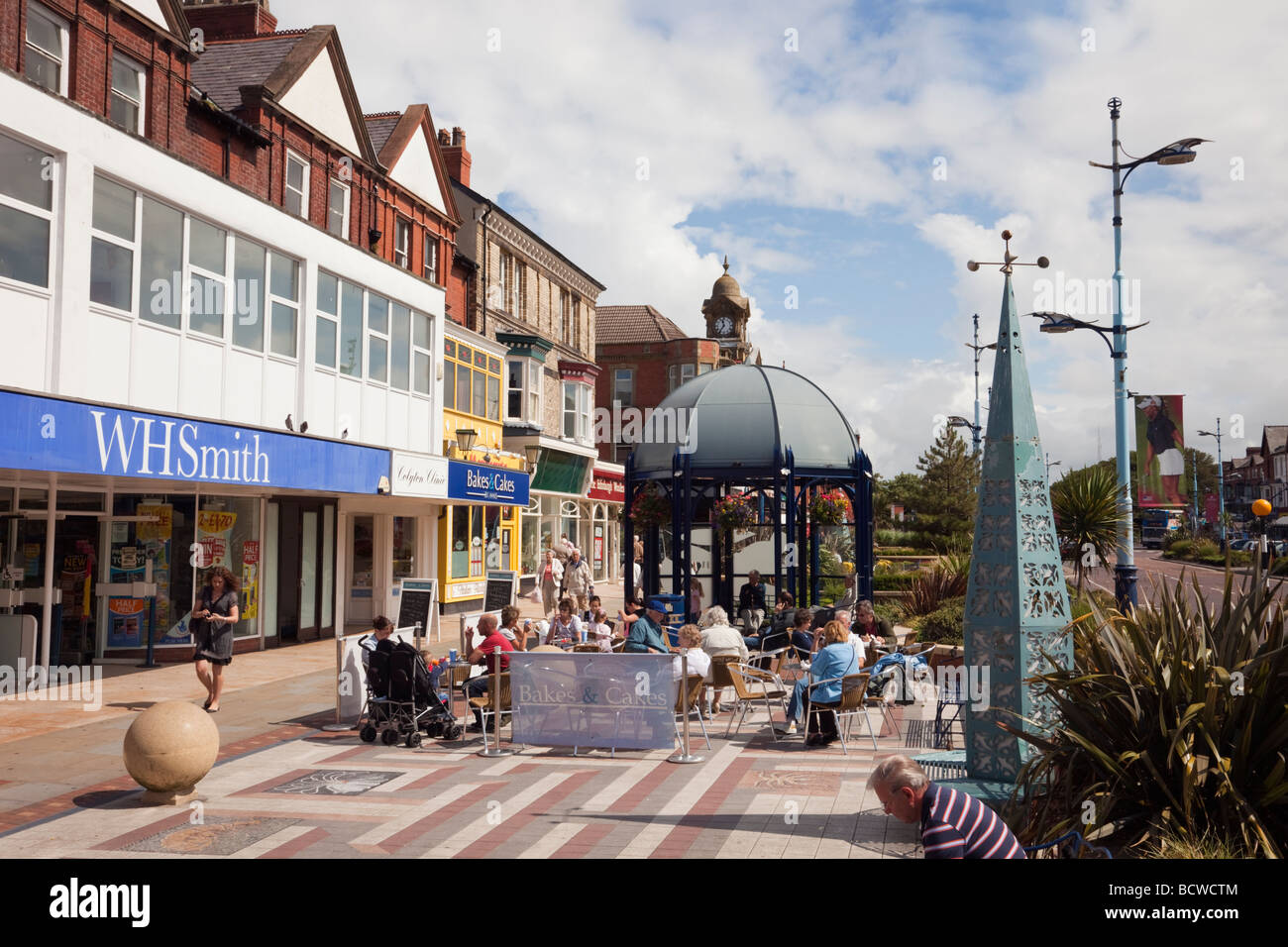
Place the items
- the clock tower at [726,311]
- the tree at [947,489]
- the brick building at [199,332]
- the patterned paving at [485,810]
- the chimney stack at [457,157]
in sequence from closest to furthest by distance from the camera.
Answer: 1. the patterned paving at [485,810]
2. the brick building at [199,332]
3. the chimney stack at [457,157]
4. the tree at [947,489]
5. the clock tower at [726,311]

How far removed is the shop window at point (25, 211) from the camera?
12.6 m

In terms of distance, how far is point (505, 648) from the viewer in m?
11.2

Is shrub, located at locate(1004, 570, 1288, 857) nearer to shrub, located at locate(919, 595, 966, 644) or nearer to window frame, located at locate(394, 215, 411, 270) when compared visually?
shrub, located at locate(919, 595, 966, 644)

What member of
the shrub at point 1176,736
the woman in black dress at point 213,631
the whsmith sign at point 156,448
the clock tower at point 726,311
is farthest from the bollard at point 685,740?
the clock tower at point 726,311

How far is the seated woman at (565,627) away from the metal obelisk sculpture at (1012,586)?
308 inches

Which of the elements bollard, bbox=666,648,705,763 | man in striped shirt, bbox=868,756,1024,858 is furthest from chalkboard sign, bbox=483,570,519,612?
man in striped shirt, bbox=868,756,1024,858

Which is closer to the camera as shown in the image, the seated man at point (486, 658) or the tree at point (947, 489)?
the seated man at point (486, 658)

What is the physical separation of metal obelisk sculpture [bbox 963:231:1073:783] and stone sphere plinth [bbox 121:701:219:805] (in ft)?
19.4

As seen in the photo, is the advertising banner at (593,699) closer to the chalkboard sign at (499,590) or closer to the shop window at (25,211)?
the shop window at (25,211)

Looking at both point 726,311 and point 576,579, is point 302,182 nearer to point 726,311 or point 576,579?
point 576,579

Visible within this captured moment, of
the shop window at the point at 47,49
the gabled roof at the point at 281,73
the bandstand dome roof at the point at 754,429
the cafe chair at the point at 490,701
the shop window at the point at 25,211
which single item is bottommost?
the cafe chair at the point at 490,701

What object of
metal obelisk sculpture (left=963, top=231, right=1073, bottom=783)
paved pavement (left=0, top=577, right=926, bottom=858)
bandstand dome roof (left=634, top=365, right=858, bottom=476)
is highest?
bandstand dome roof (left=634, top=365, right=858, bottom=476)

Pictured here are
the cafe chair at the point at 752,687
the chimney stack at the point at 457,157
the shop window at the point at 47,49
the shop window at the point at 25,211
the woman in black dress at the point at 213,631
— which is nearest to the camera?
the cafe chair at the point at 752,687

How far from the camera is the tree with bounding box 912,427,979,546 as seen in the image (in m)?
47.9
